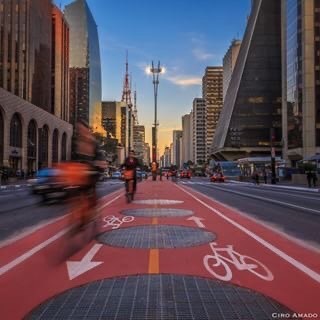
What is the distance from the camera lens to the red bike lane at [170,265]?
5.75 metres

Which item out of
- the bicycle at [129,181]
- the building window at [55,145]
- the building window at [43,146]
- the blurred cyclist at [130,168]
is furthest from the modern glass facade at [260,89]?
the blurred cyclist at [130,168]

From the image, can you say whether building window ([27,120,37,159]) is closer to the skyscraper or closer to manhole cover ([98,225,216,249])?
the skyscraper

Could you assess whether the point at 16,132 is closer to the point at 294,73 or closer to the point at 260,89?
the point at 294,73

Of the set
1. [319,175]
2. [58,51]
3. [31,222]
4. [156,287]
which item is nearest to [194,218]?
[31,222]

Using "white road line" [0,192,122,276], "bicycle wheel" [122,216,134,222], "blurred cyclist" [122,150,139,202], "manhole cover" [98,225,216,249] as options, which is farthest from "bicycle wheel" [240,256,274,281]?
"blurred cyclist" [122,150,139,202]

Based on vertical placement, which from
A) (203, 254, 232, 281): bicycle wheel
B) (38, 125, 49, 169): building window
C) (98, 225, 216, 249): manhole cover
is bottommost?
(203, 254, 232, 281): bicycle wheel

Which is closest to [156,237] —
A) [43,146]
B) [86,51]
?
[43,146]

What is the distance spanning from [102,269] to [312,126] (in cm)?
9214

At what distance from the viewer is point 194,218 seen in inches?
546

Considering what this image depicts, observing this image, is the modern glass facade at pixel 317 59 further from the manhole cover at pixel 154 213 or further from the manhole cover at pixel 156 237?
the manhole cover at pixel 156 237

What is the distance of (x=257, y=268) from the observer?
23.3 feet

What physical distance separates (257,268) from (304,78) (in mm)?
93716

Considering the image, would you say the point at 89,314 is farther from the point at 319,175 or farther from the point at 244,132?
the point at 244,132

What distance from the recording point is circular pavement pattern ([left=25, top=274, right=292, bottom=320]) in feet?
16.1
